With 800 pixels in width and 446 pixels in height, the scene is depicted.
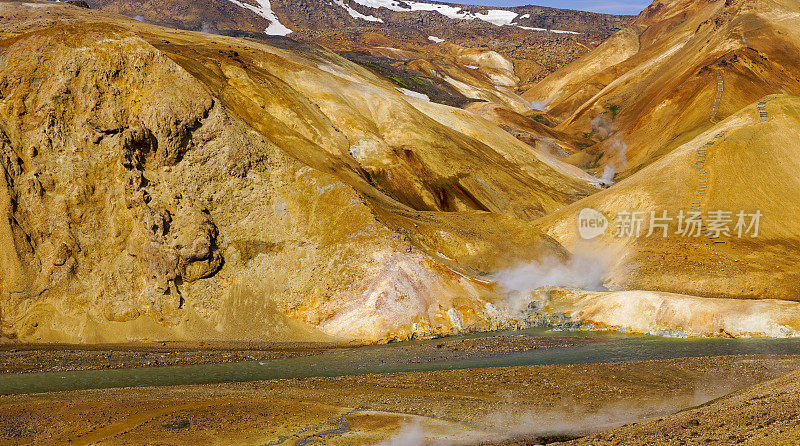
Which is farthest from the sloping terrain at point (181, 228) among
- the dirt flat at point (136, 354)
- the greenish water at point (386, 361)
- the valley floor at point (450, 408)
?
the valley floor at point (450, 408)

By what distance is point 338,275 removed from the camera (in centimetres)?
4534

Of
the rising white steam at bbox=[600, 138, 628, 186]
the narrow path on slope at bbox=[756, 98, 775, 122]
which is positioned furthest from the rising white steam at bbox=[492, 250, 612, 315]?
the rising white steam at bbox=[600, 138, 628, 186]

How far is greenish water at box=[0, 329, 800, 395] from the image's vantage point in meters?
32.2

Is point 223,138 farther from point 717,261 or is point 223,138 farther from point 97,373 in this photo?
point 717,261

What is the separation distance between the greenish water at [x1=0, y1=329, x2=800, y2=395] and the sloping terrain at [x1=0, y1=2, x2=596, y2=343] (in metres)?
5.76

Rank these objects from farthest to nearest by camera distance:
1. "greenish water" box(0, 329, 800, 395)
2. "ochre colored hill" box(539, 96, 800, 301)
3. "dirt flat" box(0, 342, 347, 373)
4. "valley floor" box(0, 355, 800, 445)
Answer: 1. "ochre colored hill" box(539, 96, 800, 301)
2. "dirt flat" box(0, 342, 347, 373)
3. "greenish water" box(0, 329, 800, 395)
4. "valley floor" box(0, 355, 800, 445)

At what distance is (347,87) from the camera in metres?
80.3

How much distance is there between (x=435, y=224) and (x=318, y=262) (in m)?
13.0

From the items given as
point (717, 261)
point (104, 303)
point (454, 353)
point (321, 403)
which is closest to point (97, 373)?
point (104, 303)

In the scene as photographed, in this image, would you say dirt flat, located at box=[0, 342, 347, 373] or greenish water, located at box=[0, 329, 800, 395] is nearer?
greenish water, located at box=[0, 329, 800, 395]

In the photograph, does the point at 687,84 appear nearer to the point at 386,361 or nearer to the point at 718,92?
the point at 718,92

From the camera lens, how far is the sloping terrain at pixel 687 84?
3664 inches
